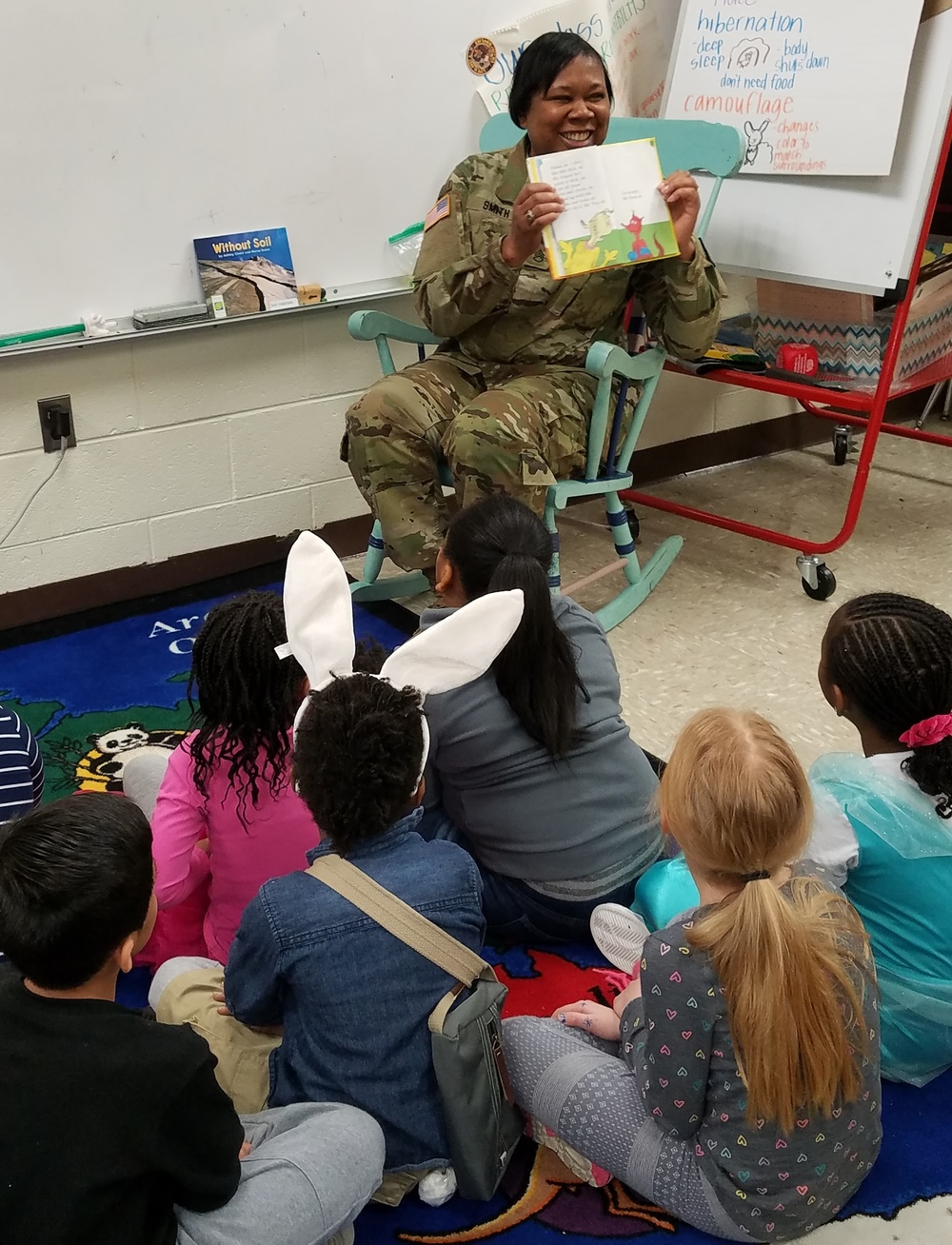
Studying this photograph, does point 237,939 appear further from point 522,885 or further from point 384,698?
point 522,885

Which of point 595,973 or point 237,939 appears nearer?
point 237,939


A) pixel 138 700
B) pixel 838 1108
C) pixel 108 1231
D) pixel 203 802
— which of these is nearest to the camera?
pixel 108 1231

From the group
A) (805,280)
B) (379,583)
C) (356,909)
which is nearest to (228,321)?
(379,583)

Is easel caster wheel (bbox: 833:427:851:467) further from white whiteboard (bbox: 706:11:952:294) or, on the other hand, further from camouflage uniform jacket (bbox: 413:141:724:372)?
camouflage uniform jacket (bbox: 413:141:724:372)

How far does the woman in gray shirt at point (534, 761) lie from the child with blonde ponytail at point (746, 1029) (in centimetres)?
32

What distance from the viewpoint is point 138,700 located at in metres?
2.32

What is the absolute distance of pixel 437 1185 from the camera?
1312mm

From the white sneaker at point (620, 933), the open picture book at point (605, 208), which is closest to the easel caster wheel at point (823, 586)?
the open picture book at point (605, 208)

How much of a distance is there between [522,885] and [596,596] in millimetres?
1208

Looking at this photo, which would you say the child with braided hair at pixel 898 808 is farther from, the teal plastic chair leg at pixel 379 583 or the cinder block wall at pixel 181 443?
the cinder block wall at pixel 181 443

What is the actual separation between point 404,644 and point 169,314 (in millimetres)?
1481

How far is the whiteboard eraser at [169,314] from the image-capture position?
2.49 meters

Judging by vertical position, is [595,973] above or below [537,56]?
below

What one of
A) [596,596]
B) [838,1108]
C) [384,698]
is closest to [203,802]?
[384,698]
